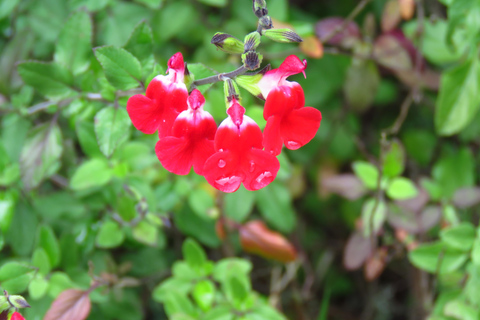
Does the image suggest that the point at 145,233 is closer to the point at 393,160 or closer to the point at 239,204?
the point at 239,204

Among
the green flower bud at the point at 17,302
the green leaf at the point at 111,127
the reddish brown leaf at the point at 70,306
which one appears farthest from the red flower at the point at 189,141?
the reddish brown leaf at the point at 70,306

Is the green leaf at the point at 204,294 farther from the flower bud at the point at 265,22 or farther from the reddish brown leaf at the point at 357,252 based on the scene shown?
the flower bud at the point at 265,22

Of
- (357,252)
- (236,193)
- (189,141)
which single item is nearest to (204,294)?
(236,193)

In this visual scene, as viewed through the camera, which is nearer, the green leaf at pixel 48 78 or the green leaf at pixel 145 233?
the green leaf at pixel 48 78

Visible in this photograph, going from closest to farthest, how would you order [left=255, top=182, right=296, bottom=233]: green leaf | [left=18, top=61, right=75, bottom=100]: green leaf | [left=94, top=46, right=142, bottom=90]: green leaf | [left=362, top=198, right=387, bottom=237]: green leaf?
[left=94, top=46, right=142, bottom=90]: green leaf, [left=18, top=61, right=75, bottom=100]: green leaf, [left=362, top=198, right=387, bottom=237]: green leaf, [left=255, top=182, right=296, bottom=233]: green leaf

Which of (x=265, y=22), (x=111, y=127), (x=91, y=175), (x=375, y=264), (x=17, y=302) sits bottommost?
(x=375, y=264)

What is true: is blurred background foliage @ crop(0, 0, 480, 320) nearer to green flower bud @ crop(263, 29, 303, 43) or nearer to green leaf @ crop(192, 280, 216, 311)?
green leaf @ crop(192, 280, 216, 311)

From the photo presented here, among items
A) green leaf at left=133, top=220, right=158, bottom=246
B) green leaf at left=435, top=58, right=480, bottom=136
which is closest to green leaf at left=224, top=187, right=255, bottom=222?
green leaf at left=133, top=220, right=158, bottom=246
